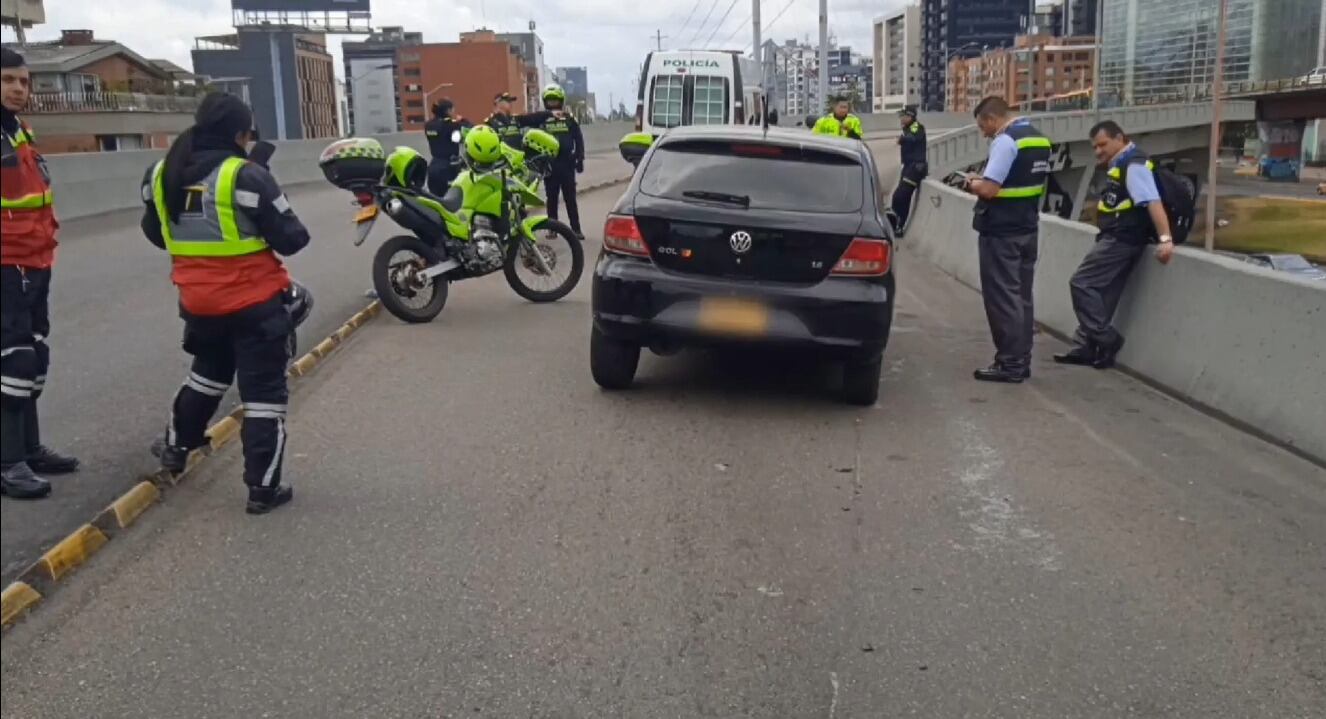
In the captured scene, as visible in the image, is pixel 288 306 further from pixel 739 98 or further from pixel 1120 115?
pixel 1120 115

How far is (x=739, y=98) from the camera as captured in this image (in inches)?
1072

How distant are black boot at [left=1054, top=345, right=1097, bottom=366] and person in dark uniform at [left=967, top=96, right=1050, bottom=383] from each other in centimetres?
70

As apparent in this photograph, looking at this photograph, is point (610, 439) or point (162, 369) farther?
point (162, 369)

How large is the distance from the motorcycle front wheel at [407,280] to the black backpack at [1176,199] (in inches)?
206

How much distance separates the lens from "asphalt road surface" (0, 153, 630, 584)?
5355mm

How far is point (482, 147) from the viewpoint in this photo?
34.3ft

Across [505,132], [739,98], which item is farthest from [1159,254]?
[739,98]

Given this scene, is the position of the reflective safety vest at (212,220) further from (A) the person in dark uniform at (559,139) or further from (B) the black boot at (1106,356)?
(A) the person in dark uniform at (559,139)

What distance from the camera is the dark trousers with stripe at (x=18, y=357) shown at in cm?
518

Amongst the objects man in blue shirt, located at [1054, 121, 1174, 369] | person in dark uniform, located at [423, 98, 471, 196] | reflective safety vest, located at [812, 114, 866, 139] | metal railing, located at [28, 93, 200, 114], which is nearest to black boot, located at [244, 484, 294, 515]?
man in blue shirt, located at [1054, 121, 1174, 369]

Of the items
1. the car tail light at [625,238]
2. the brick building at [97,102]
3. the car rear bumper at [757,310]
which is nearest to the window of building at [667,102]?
the car tail light at [625,238]

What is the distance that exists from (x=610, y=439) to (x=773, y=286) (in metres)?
1.24

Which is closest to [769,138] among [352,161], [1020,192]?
[1020,192]

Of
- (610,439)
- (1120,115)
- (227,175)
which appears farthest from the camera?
(1120,115)
